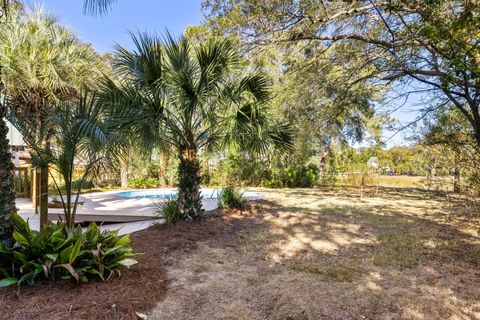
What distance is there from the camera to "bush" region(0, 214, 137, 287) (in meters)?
2.61

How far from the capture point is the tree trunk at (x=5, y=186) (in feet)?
9.12

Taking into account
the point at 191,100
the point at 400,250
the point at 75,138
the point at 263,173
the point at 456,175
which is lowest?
the point at 400,250

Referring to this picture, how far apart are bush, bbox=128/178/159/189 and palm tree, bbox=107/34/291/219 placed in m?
8.76

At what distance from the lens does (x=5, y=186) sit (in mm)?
2822

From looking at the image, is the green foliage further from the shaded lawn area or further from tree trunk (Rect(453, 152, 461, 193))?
tree trunk (Rect(453, 152, 461, 193))

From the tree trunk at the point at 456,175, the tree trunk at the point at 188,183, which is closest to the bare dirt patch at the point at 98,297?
the tree trunk at the point at 188,183

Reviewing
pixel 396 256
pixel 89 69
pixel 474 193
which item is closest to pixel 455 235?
pixel 474 193

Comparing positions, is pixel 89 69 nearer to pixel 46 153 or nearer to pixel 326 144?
pixel 46 153

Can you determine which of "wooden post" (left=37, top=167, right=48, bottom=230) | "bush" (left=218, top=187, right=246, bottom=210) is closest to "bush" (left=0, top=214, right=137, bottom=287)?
"wooden post" (left=37, top=167, right=48, bottom=230)

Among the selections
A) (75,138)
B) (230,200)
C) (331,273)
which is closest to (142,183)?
(230,200)

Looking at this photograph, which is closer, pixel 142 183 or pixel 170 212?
pixel 170 212

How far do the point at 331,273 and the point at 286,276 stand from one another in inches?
22.7

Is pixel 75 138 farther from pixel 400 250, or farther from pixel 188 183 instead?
pixel 400 250

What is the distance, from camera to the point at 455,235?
5.23 meters
